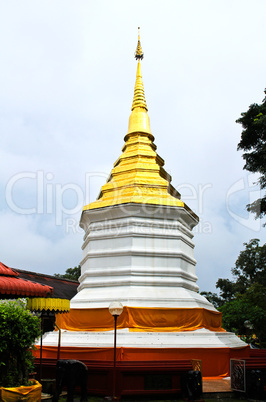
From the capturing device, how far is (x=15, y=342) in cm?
654

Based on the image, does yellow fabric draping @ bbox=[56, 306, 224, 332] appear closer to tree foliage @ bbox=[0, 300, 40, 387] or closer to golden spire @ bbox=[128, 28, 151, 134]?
tree foliage @ bbox=[0, 300, 40, 387]

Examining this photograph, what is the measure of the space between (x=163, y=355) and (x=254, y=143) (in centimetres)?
1025

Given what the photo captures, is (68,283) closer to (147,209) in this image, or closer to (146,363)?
(147,209)

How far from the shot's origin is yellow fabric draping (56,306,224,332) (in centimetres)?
1158

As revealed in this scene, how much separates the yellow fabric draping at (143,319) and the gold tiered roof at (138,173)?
12.8 ft

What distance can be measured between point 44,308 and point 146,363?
9.45ft

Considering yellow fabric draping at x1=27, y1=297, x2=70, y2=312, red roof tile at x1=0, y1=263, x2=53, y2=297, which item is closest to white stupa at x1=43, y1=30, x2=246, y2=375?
yellow fabric draping at x1=27, y1=297, x2=70, y2=312

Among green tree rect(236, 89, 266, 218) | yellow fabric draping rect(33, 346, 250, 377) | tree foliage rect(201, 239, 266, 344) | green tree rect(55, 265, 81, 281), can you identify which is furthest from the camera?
green tree rect(55, 265, 81, 281)

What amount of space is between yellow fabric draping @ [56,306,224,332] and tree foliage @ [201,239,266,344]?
16644mm

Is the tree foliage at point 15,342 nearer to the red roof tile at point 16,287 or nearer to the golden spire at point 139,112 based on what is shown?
the red roof tile at point 16,287

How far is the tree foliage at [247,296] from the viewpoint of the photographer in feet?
91.0

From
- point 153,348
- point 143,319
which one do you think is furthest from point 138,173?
point 153,348

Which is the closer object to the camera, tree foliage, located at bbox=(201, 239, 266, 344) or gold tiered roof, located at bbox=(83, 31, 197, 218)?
gold tiered roof, located at bbox=(83, 31, 197, 218)

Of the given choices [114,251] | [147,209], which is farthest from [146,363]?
[147,209]
